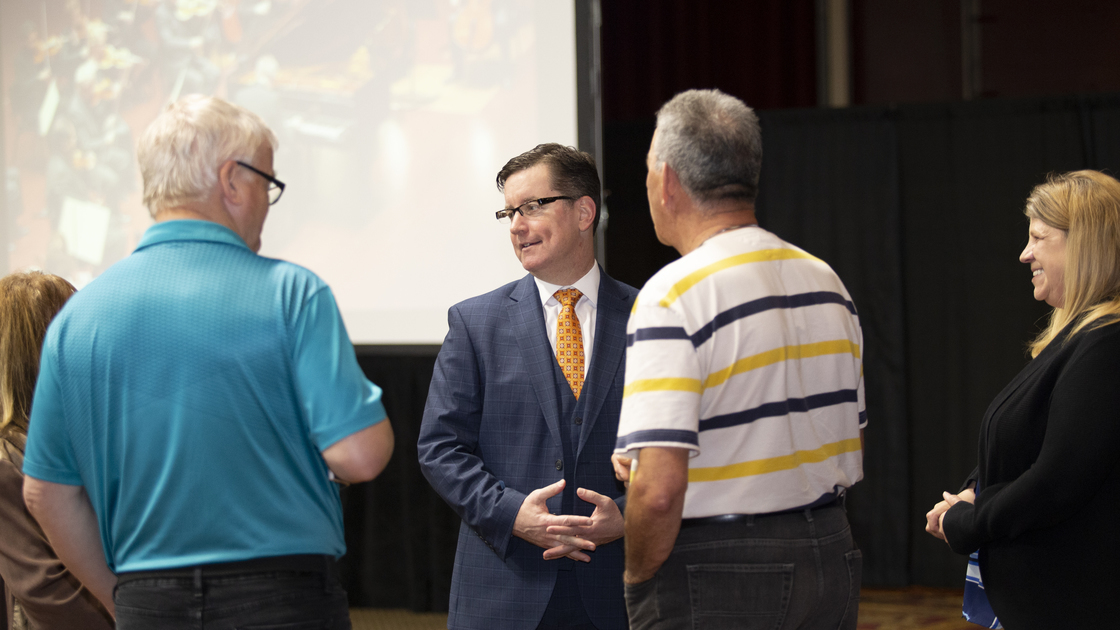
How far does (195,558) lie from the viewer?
1.25 m

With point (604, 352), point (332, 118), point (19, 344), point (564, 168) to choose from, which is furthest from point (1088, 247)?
point (332, 118)

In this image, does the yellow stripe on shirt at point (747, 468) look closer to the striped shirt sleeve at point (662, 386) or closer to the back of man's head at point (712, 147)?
the striped shirt sleeve at point (662, 386)

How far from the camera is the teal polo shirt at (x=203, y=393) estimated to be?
125 cm

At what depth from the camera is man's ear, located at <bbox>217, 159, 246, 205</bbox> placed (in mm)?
1315

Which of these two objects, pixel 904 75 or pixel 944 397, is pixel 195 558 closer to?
pixel 944 397

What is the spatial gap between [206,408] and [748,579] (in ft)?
2.72

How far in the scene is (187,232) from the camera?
1.29 m

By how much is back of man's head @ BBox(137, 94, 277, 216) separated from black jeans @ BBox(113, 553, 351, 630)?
556 mm

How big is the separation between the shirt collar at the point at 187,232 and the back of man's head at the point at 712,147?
2.28 ft

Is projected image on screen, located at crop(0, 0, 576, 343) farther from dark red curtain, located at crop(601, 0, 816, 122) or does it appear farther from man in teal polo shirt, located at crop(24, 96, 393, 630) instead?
dark red curtain, located at crop(601, 0, 816, 122)

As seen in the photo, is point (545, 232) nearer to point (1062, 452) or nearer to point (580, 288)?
point (580, 288)

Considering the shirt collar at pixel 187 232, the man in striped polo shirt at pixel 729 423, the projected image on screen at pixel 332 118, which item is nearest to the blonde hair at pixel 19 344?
the shirt collar at pixel 187 232

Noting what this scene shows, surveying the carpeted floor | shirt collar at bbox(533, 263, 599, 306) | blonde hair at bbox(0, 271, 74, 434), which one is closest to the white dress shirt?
shirt collar at bbox(533, 263, 599, 306)

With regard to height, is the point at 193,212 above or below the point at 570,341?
above
